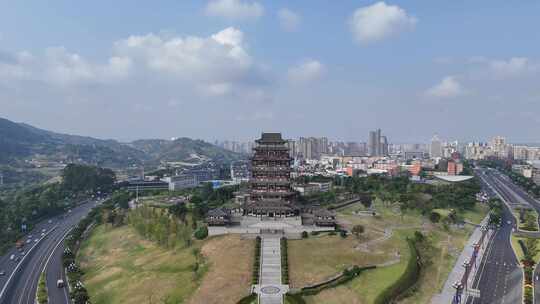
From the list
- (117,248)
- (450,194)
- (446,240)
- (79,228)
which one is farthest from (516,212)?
(79,228)

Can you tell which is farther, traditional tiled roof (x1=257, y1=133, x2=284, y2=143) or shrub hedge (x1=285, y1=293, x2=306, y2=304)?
traditional tiled roof (x1=257, y1=133, x2=284, y2=143)

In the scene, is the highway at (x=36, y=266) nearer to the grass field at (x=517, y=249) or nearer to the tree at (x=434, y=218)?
the tree at (x=434, y=218)

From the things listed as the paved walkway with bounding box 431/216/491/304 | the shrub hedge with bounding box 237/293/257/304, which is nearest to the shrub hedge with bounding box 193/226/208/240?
the shrub hedge with bounding box 237/293/257/304

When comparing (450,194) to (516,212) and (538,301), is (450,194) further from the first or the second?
(538,301)

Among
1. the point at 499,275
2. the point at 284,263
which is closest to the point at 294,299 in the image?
the point at 284,263

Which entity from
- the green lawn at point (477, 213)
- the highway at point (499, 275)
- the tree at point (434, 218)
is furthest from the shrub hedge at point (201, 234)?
the green lawn at point (477, 213)

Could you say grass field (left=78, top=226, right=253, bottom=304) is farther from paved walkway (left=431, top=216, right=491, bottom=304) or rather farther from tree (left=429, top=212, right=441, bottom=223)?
tree (left=429, top=212, right=441, bottom=223)

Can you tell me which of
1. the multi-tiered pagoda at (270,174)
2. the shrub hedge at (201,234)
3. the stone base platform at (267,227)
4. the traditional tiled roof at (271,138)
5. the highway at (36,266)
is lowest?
the highway at (36,266)

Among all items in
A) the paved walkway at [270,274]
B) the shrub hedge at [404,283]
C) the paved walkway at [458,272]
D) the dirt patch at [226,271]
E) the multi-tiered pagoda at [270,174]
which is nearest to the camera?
the paved walkway at [270,274]
